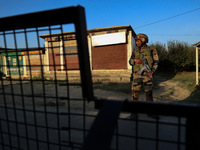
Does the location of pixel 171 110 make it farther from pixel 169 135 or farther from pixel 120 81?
pixel 120 81

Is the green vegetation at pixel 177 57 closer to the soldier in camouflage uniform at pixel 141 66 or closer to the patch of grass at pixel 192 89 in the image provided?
the patch of grass at pixel 192 89

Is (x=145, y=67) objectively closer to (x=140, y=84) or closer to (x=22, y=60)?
(x=140, y=84)

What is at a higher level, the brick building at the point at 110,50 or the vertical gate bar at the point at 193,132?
the brick building at the point at 110,50

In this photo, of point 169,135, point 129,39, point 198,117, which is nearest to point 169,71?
point 129,39

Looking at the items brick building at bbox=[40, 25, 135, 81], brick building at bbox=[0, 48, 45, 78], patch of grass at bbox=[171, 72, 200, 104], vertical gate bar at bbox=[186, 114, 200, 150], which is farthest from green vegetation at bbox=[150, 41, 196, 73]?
vertical gate bar at bbox=[186, 114, 200, 150]

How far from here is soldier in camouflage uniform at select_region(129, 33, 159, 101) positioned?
3.04m

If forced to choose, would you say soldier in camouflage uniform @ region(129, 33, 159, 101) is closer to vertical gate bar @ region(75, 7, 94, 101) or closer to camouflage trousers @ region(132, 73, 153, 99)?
camouflage trousers @ region(132, 73, 153, 99)

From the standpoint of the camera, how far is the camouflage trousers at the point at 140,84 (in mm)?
3035

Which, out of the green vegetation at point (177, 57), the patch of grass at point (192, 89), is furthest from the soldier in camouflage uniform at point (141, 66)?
the green vegetation at point (177, 57)

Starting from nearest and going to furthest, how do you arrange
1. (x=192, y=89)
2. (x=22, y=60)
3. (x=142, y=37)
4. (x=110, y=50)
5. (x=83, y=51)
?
1. (x=83, y=51)
2. (x=142, y=37)
3. (x=192, y=89)
4. (x=110, y=50)
5. (x=22, y=60)

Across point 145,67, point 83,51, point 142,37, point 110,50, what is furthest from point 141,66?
point 110,50

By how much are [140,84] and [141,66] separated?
0.37 m

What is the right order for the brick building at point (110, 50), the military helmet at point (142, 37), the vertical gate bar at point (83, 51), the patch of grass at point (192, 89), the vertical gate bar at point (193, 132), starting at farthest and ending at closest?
the brick building at point (110, 50)
the patch of grass at point (192, 89)
the military helmet at point (142, 37)
the vertical gate bar at point (83, 51)
the vertical gate bar at point (193, 132)

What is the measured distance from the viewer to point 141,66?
122 inches
